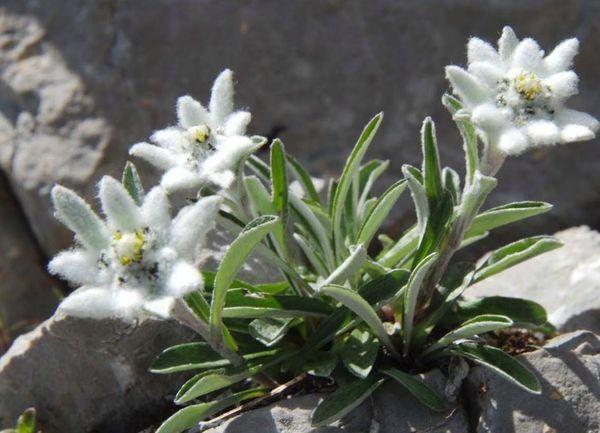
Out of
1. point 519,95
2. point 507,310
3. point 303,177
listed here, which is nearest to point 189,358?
point 303,177

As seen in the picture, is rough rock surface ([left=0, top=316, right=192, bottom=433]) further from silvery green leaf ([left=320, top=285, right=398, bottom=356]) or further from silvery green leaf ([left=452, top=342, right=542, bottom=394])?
silvery green leaf ([left=452, top=342, right=542, bottom=394])

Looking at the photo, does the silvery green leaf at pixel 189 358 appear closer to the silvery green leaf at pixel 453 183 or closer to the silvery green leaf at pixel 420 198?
the silvery green leaf at pixel 420 198

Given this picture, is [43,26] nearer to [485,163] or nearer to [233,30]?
[233,30]

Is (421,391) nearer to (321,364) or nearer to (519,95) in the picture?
(321,364)

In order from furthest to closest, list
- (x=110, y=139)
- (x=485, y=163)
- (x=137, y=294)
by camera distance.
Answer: (x=110, y=139) → (x=485, y=163) → (x=137, y=294)

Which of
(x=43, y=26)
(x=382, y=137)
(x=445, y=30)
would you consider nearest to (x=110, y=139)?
(x=43, y=26)

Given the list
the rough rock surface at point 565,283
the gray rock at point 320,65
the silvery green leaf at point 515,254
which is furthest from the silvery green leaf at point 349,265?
the gray rock at point 320,65

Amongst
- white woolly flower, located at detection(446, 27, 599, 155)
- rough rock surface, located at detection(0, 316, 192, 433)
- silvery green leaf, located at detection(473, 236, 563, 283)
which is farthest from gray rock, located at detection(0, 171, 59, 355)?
white woolly flower, located at detection(446, 27, 599, 155)
